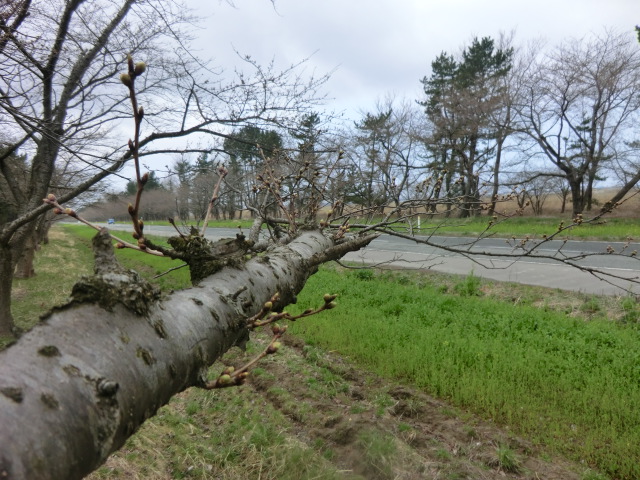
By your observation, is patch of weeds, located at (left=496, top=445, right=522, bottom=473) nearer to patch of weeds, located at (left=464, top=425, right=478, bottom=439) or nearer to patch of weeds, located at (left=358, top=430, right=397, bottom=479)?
patch of weeds, located at (left=464, top=425, right=478, bottom=439)

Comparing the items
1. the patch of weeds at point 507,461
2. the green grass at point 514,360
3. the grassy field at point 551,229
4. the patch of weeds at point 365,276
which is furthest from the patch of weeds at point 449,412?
the grassy field at point 551,229

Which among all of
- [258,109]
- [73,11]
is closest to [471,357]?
[258,109]

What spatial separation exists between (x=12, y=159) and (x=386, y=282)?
336 inches

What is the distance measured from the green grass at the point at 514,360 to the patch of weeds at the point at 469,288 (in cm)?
42

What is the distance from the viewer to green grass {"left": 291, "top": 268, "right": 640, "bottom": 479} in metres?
4.07

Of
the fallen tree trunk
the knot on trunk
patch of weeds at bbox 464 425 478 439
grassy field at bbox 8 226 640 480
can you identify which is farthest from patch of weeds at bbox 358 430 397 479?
the knot on trunk

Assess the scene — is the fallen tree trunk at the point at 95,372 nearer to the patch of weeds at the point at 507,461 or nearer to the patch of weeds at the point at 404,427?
the patch of weeds at the point at 507,461

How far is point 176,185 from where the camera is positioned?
5.55 m

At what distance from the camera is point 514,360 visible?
18.0 feet

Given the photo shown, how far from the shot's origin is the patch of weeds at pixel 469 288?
359 inches

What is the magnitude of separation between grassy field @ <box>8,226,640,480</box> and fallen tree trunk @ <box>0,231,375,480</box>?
2.94 m

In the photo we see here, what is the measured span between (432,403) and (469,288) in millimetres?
4945

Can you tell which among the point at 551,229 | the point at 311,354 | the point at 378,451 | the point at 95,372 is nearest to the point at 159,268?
the point at 311,354

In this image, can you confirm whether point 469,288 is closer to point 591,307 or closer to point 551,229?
point 591,307
